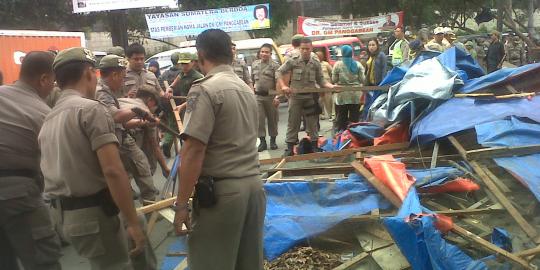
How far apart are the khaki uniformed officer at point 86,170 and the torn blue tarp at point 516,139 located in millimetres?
2934

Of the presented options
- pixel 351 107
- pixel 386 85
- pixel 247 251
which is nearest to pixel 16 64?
pixel 351 107

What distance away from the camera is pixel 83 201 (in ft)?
8.34

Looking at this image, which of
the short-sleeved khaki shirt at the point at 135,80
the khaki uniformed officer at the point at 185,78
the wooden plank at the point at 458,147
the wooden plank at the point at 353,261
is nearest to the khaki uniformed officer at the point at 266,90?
the khaki uniformed officer at the point at 185,78

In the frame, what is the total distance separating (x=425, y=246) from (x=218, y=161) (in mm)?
1464

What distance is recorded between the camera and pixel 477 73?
20.9 feet

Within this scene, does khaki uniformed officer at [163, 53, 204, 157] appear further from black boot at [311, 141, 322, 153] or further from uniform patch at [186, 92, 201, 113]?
uniform patch at [186, 92, 201, 113]

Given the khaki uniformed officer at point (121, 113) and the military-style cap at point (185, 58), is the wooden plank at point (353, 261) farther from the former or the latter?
the military-style cap at point (185, 58)

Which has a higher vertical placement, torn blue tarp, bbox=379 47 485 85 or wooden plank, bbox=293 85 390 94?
torn blue tarp, bbox=379 47 485 85

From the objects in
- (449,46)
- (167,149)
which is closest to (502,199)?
(167,149)

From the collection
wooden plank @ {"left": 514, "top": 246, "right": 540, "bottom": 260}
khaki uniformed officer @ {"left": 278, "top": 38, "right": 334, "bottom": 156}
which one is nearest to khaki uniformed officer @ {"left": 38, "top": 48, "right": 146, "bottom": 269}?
wooden plank @ {"left": 514, "top": 246, "right": 540, "bottom": 260}

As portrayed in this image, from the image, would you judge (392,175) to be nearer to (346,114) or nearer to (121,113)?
(121,113)

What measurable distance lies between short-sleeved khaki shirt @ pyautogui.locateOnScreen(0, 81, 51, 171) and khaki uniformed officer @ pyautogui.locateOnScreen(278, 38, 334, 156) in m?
4.33

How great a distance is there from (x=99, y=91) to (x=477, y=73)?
4.58 meters

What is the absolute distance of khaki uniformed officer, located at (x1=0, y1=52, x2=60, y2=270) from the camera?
3131 mm
